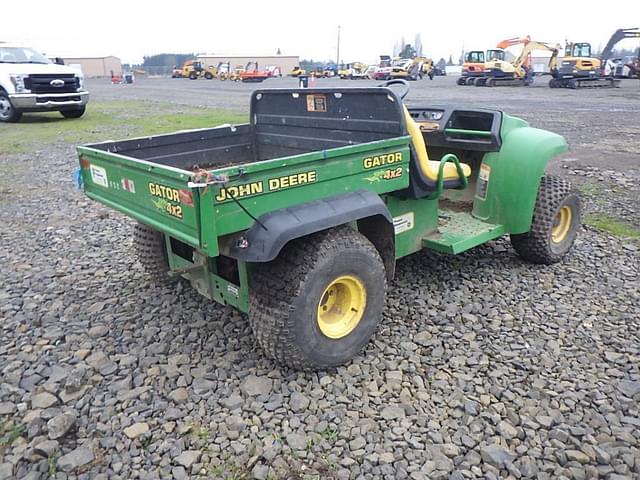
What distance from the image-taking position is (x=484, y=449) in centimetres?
273

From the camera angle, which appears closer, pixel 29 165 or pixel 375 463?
pixel 375 463

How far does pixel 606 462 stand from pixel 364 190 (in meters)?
1.87

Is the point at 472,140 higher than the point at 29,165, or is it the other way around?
the point at 472,140

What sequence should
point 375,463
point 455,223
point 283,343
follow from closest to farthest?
point 375,463
point 283,343
point 455,223

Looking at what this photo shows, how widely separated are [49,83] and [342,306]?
13.1 m

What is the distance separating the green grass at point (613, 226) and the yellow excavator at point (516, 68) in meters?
26.5

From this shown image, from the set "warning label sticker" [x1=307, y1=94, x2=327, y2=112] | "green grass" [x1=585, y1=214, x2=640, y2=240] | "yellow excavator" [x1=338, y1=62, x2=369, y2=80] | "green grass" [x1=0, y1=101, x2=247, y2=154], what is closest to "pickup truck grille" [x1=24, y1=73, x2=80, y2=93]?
"green grass" [x1=0, y1=101, x2=247, y2=154]

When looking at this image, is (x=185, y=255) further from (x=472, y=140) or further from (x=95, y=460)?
(x=472, y=140)

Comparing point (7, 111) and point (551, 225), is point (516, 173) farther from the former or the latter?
point (7, 111)

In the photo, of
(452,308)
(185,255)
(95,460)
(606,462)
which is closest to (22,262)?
(185,255)

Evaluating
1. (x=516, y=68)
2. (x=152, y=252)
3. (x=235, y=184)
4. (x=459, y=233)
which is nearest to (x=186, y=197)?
(x=235, y=184)

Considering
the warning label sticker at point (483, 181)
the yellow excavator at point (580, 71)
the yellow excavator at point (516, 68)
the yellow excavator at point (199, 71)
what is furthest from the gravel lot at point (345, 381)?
the yellow excavator at point (199, 71)

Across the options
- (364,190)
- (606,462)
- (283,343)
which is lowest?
(606,462)

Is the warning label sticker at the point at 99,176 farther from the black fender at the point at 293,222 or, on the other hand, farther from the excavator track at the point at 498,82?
the excavator track at the point at 498,82
